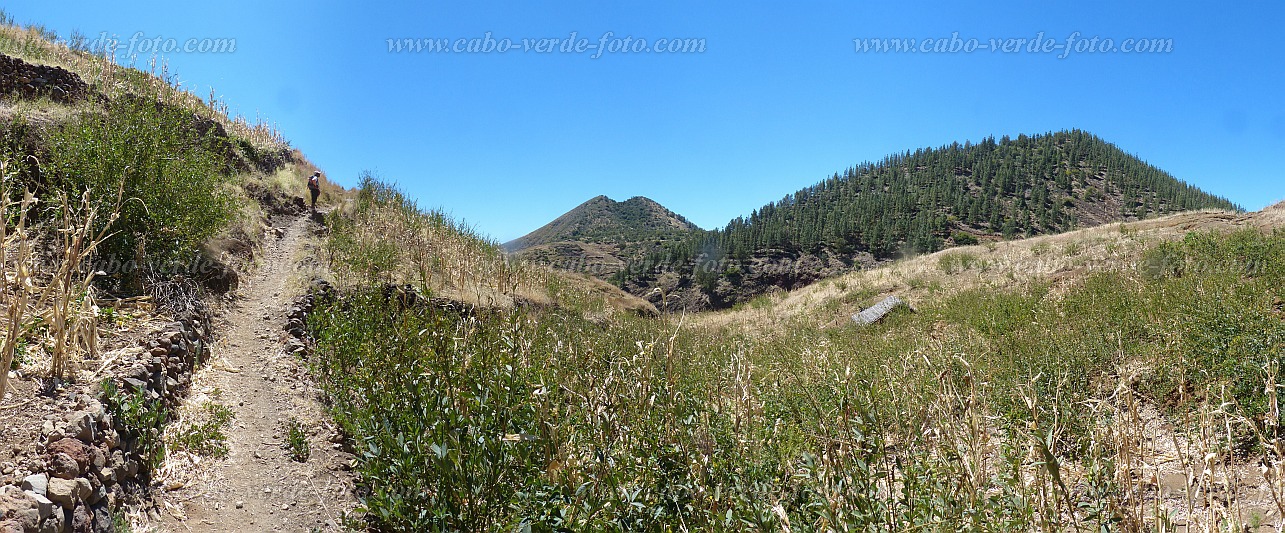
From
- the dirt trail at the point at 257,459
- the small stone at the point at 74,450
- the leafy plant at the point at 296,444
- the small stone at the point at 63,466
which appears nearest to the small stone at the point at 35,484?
the small stone at the point at 63,466

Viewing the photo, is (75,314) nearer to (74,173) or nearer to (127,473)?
(127,473)

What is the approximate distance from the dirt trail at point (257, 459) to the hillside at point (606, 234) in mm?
31707

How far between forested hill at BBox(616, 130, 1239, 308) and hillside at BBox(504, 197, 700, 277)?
19.5ft

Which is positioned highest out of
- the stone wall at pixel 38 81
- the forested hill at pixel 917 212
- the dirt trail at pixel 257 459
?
the forested hill at pixel 917 212

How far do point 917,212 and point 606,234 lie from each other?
40517mm

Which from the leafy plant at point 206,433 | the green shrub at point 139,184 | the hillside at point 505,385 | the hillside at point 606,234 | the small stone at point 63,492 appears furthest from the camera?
the hillside at point 606,234

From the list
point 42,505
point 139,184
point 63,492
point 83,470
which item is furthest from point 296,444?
point 139,184

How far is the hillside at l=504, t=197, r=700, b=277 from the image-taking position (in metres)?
60.8

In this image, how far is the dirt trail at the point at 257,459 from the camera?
422 centimetres

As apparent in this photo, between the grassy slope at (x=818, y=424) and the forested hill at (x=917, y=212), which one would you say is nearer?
the grassy slope at (x=818, y=424)

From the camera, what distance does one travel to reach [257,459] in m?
4.97

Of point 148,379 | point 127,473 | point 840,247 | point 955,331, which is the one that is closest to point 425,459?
point 127,473

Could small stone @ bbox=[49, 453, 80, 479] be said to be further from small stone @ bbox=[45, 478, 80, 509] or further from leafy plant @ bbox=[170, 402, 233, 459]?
leafy plant @ bbox=[170, 402, 233, 459]

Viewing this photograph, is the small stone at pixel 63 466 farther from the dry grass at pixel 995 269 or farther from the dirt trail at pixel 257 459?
the dry grass at pixel 995 269
